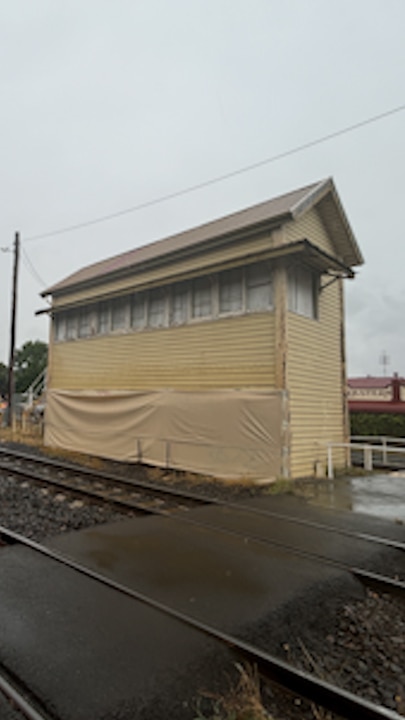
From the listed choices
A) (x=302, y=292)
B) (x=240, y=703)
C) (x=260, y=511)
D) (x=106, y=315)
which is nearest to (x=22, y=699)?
(x=240, y=703)

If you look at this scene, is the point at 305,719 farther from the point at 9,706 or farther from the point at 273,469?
the point at 273,469

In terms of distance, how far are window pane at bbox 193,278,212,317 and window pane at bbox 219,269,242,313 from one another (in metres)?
0.40

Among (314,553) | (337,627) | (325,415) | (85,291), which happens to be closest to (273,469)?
(325,415)

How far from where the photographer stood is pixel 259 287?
10172 mm

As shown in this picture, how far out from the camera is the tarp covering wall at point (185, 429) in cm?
919

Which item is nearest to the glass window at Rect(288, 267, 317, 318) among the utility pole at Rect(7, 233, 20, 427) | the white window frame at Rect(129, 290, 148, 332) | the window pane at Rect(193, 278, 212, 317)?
the window pane at Rect(193, 278, 212, 317)

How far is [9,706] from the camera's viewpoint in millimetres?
2285

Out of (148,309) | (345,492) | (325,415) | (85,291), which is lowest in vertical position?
(345,492)

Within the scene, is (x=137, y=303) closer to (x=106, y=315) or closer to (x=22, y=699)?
(x=106, y=315)

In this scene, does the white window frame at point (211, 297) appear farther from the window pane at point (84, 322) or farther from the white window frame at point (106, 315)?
the window pane at point (84, 322)

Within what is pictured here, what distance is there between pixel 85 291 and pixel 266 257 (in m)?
7.62

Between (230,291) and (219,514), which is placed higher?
(230,291)

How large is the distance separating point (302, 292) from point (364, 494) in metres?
5.06

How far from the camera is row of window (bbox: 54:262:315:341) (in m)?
10.2
